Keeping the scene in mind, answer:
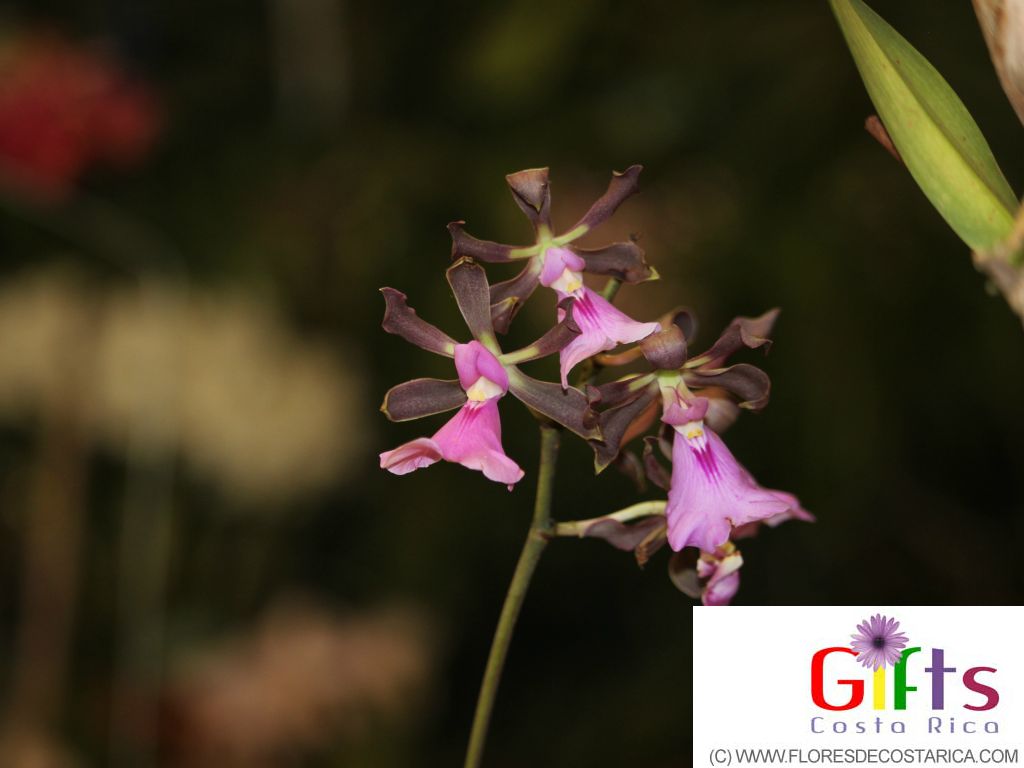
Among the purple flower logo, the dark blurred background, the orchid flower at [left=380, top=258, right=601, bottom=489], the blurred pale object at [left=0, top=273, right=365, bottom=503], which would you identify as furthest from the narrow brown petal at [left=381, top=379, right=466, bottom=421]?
the blurred pale object at [left=0, top=273, right=365, bottom=503]

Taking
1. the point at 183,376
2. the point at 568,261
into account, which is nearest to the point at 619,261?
the point at 568,261

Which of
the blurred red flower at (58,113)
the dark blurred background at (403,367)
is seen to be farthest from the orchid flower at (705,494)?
the blurred red flower at (58,113)

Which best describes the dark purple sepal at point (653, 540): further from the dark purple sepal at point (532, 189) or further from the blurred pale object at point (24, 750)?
the blurred pale object at point (24, 750)

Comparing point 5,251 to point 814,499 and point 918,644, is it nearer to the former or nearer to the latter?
point 814,499

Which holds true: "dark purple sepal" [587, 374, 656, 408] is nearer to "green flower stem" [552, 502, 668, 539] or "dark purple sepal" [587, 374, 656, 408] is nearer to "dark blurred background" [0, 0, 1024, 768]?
"green flower stem" [552, 502, 668, 539]

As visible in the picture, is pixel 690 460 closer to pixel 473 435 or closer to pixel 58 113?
pixel 473 435

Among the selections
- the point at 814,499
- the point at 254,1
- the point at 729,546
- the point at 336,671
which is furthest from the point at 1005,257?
the point at 254,1
